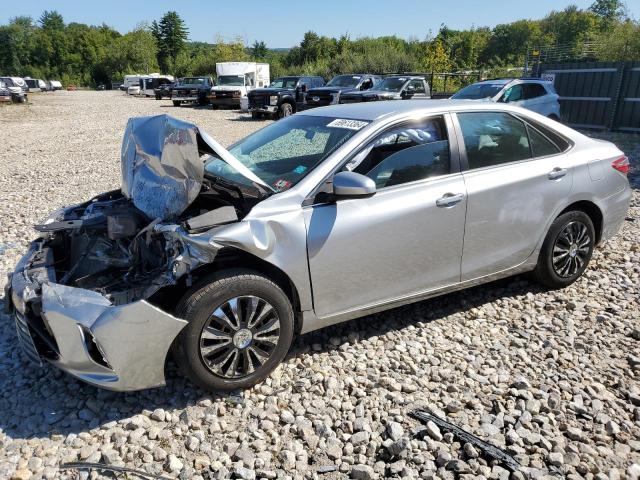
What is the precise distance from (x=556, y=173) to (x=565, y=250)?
712mm

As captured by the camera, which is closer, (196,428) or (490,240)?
(196,428)

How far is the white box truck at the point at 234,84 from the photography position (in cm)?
2600

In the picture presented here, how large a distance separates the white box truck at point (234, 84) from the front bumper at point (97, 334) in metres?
22.4

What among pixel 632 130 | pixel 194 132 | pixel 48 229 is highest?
pixel 194 132

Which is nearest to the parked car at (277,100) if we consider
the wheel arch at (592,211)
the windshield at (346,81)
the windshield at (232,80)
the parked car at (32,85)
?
the windshield at (346,81)

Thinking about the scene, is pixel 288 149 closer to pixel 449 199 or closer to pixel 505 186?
pixel 449 199

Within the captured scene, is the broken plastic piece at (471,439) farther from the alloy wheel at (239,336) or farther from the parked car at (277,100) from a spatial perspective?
the parked car at (277,100)

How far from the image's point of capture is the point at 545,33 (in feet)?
342

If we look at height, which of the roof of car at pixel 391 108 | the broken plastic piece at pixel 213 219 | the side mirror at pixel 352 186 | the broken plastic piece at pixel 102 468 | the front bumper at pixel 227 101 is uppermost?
the roof of car at pixel 391 108

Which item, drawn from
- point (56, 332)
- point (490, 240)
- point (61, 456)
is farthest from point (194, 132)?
point (490, 240)

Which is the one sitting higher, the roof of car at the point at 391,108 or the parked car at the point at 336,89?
the roof of car at the point at 391,108

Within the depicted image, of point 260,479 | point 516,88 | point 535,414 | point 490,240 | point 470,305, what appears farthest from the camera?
point 516,88

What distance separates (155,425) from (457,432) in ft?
5.64

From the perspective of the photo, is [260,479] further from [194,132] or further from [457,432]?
[194,132]
